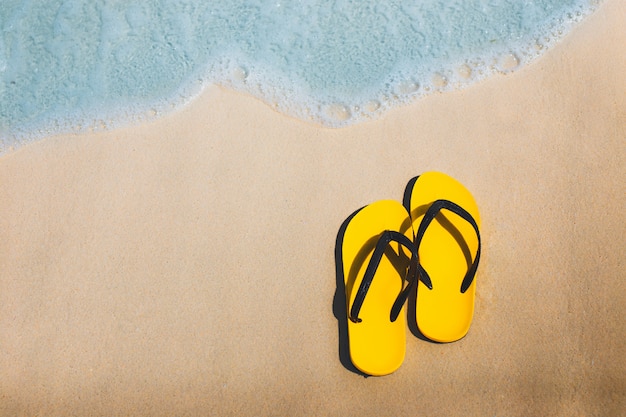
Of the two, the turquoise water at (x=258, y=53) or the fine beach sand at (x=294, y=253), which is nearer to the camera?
the fine beach sand at (x=294, y=253)

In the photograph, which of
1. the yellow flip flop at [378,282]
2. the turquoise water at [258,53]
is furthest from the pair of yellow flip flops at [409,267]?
the turquoise water at [258,53]

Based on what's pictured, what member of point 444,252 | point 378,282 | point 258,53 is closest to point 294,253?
point 378,282

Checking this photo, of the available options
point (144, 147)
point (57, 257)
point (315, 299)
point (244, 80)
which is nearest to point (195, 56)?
point (244, 80)

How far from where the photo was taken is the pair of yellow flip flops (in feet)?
5.10

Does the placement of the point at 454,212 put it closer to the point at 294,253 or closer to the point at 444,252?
the point at 444,252

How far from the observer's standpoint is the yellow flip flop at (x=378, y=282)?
5.05 feet

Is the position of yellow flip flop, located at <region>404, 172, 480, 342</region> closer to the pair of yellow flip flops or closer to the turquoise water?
the pair of yellow flip flops

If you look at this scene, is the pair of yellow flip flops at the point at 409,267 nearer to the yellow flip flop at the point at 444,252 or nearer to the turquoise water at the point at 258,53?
the yellow flip flop at the point at 444,252

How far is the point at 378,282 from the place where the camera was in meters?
1.65

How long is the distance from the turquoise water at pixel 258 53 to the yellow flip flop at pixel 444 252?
45 centimetres

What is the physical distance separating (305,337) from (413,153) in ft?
2.65

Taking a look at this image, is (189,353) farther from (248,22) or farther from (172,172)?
(248,22)

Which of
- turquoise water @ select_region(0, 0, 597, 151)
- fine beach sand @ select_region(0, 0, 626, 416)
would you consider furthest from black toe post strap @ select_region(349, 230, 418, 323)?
turquoise water @ select_region(0, 0, 597, 151)

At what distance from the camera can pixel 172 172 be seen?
1.91 metres
